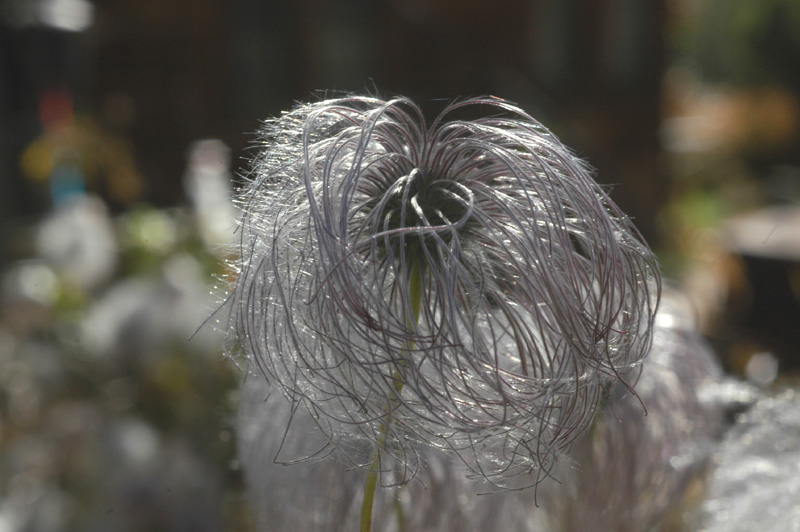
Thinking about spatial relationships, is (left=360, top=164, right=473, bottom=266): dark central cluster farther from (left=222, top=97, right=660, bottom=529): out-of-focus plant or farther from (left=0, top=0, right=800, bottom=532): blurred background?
(left=0, top=0, right=800, bottom=532): blurred background

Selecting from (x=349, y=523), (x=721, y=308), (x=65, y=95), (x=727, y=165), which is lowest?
(x=727, y=165)

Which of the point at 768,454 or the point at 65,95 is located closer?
the point at 768,454

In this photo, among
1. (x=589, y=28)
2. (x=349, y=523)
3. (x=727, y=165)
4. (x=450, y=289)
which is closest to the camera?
(x=450, y=289)

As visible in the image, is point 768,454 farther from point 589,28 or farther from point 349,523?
point 589,28

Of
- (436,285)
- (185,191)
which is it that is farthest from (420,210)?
(185,191)

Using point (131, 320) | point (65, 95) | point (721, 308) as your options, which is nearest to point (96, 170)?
point (65, 95)

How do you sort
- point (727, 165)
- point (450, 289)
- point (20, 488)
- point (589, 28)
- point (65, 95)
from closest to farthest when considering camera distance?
point (450, 289) < point (20, 488) < point (65, 95) < point (589, 28) < point (727, 165)

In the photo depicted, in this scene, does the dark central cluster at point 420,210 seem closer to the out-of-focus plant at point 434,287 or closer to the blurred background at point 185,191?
the out-of-focus plant at point 434,287

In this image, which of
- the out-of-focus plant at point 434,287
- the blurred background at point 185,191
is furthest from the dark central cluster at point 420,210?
the blurred background at point 185,191

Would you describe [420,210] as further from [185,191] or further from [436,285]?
[185,191]
